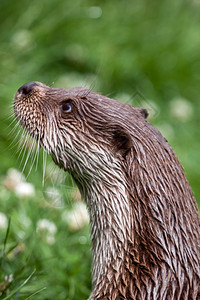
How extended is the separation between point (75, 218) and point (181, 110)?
2.32 m

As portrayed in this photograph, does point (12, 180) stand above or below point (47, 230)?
above

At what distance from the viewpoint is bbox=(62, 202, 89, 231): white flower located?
120 inches

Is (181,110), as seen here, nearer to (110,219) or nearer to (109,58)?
(109,58)

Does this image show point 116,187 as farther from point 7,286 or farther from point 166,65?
point 166,65

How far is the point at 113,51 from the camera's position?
4.91m

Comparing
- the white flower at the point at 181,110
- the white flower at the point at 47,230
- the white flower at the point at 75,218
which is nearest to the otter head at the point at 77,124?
the white flower at the point at 47,230

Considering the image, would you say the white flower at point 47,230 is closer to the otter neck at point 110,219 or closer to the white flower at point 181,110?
the otter neck at point 110,219

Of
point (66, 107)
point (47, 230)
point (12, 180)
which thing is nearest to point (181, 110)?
point (12, 180)

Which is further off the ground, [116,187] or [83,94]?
[83,94]

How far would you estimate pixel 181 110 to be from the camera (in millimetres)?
5082

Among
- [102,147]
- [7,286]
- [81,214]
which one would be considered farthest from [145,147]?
[81,214]

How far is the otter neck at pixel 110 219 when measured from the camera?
2.13 meters

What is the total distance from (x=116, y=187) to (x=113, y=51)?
2.94 metres

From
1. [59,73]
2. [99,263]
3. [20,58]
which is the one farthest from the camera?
[59,73]
